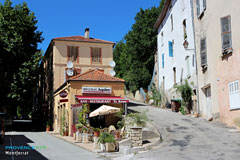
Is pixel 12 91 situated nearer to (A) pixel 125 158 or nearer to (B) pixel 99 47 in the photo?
(B) pixel 99 47

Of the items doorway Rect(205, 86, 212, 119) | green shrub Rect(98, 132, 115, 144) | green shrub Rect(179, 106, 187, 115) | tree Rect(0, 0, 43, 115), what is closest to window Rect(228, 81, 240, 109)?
doorway Rect(205, 86, 212, 119)

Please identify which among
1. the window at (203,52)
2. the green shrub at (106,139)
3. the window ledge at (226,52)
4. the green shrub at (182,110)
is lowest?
the green shrub at (106,139)

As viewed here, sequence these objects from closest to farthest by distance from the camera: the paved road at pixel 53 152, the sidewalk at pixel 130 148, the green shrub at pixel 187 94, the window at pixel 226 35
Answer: the paved road at pixel 53 152 < the sidewalk at pixel 130 148 < the window at pixel 226 35 < the green shrub at pixel 187 94

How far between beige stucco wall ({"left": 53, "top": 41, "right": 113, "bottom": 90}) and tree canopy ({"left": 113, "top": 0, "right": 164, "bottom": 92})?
996 centimetres

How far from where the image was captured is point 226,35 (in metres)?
15.2

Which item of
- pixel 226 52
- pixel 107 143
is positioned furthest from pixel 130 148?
pixel 226 52

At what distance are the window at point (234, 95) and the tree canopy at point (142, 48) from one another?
24974mm

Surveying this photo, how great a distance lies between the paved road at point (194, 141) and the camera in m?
9.83

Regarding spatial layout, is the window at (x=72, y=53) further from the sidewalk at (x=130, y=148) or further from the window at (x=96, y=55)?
the sidewalk at (x=130, y=148)

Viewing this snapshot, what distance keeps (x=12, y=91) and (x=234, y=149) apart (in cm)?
2171

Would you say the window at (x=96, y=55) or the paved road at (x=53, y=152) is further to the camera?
the window at (x=96, y=55)

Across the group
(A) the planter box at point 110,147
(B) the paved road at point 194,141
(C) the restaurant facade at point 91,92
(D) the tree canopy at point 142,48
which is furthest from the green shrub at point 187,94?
(D) the tree canopy at point 142,48

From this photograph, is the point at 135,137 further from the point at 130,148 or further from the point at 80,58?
the point at 80,58

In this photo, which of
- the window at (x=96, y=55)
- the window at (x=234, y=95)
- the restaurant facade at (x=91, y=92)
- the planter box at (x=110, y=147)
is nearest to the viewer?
the planter box at (x=110, y=147)
